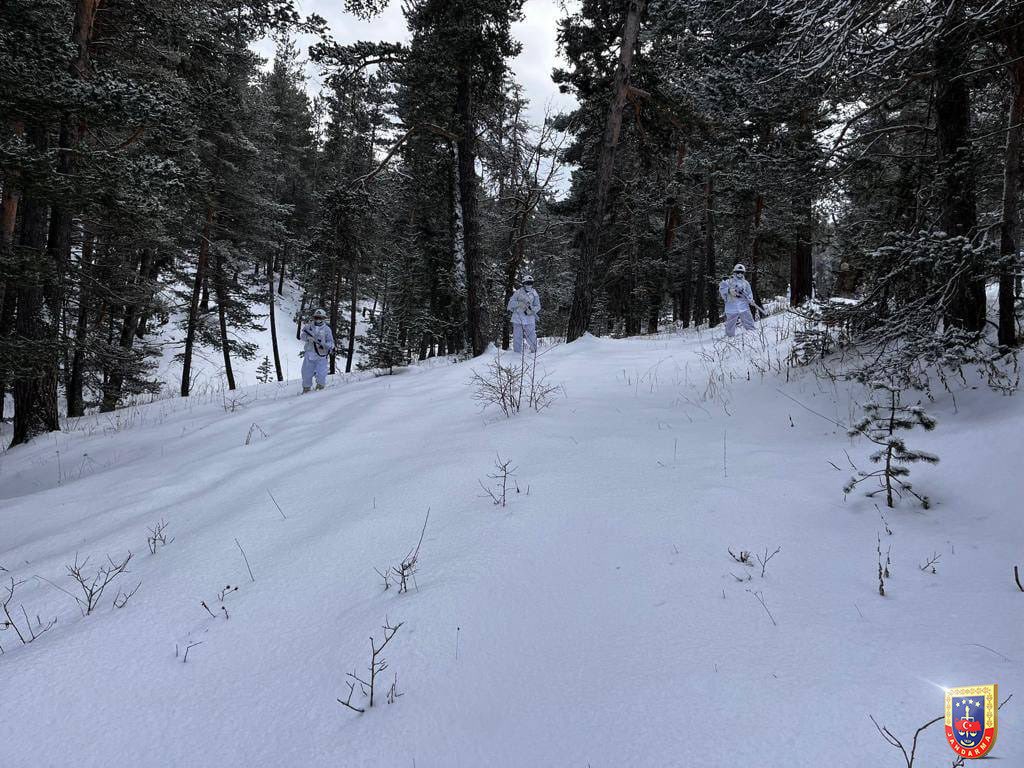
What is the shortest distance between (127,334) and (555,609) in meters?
18.8

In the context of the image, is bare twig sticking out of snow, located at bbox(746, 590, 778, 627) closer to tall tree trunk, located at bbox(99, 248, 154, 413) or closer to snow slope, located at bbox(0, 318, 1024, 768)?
snow slope, located at bbox(0, 318, 1024, 768)

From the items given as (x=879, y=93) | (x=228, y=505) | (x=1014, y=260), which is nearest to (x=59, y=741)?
(x=228, y=505)

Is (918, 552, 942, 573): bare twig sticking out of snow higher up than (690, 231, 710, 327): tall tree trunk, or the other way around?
(690, 231, 710, 327): tall tree trunk

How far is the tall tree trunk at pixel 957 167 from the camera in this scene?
12.9ft

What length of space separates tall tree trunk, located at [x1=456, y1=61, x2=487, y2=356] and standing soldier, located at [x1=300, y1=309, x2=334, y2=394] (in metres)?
3.37

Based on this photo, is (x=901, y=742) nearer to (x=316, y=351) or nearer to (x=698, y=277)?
(x=316, y=351)

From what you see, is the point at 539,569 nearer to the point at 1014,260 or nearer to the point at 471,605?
the point at 471,605

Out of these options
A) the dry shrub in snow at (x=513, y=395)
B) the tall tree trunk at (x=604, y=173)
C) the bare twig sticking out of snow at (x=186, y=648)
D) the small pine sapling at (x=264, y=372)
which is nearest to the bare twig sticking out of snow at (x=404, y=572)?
the bare twig sticking out of snow at (x=186, y=648)

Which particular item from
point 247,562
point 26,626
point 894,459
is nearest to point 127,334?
point 26,626

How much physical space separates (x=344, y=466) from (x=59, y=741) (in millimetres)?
2466

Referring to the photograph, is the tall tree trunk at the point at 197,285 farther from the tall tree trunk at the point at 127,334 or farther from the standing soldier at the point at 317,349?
the standing soldier at the point at 317,349

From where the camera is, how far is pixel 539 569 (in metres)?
A: 2.27

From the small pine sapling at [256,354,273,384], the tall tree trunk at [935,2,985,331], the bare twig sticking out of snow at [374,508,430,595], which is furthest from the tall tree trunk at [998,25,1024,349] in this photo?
the small pine sapling at [256,354,273,384]

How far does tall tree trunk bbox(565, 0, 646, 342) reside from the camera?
10.0m
